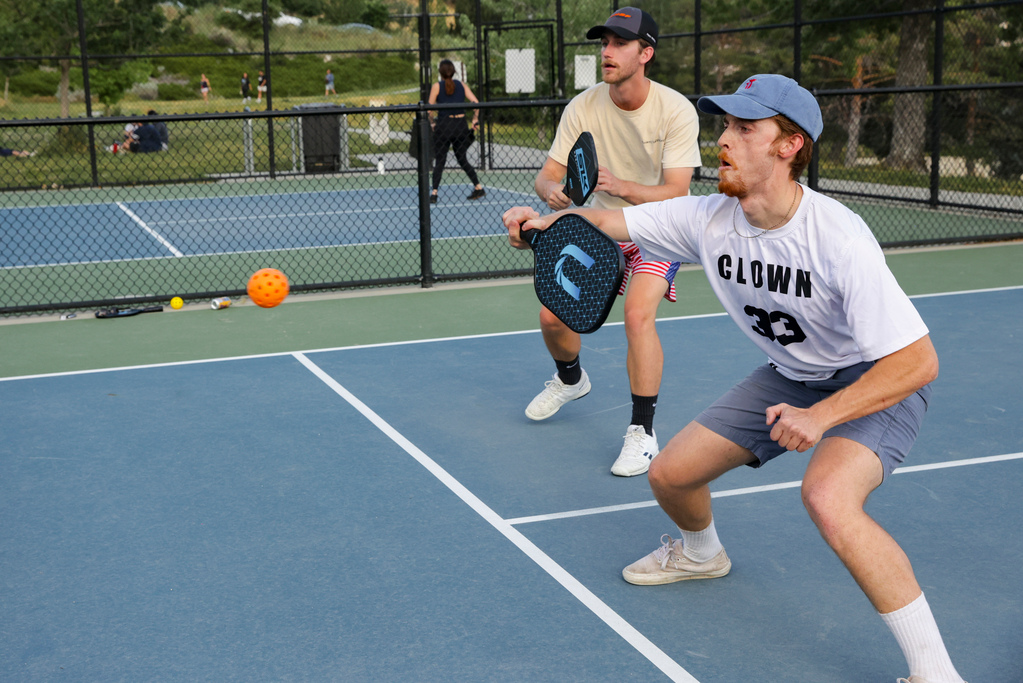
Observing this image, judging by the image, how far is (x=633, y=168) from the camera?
203 inches

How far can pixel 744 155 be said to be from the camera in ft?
9.76

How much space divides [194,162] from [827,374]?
18.4 metres

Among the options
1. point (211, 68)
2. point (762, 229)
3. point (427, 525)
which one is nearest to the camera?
point (762, 229)

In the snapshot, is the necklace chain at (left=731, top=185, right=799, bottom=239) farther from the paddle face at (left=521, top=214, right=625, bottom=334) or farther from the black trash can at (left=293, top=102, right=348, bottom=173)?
the black trash can at (left=293, top=102, right=348, bottom=173)

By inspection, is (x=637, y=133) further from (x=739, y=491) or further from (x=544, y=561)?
(x=544, y=561)

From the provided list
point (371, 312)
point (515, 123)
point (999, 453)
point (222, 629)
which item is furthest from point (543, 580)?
point (515, 123)

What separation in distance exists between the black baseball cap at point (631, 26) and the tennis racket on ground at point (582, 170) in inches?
31.1

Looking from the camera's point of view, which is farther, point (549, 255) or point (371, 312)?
point (371, 312)

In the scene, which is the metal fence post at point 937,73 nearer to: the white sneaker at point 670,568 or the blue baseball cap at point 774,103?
the white sneaker at point 670,568

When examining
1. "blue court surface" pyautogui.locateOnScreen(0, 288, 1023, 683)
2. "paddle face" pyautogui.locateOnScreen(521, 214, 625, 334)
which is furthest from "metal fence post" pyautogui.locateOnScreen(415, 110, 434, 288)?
"paddle face" pyautogui.locateOnScreen(521, 214, 625, 334)

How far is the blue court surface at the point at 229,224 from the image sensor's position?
36.9 ft

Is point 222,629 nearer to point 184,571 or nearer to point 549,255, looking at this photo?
point 184,571

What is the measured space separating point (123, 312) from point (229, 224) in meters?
5.20

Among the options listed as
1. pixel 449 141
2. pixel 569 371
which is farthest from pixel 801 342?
pixel 449 141
